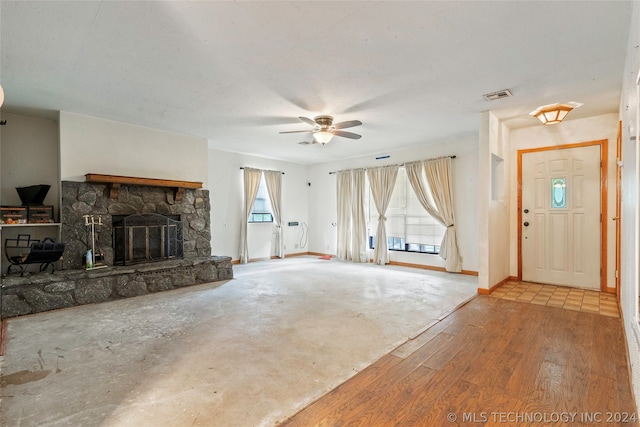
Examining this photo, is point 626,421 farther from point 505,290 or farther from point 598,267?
point 598,267

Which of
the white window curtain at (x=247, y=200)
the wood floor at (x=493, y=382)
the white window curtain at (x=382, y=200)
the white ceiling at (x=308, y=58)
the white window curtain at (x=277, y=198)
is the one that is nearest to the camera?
the wood floor at (x=493, y=382)

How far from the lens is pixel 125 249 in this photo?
469 centimetres

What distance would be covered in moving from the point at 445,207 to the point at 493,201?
5.00 ft

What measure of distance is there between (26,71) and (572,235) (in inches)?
286

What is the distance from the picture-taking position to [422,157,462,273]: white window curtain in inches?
234

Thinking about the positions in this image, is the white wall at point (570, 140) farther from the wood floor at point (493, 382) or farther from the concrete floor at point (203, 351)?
the wood floor at point (493, 382)

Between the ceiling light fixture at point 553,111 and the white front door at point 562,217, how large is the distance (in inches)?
33.4

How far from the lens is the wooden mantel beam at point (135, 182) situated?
435 cm

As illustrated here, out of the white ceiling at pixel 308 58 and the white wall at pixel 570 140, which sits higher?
the white ceiling at pixel 308 58

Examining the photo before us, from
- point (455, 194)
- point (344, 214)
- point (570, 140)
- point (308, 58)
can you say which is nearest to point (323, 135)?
point (308, 58)

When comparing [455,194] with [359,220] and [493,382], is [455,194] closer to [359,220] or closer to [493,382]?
[359,220]

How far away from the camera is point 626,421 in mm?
1745

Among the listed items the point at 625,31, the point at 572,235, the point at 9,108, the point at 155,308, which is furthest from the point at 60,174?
the point at 572,235

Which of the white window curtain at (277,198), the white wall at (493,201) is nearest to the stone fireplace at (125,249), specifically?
the white window curtain at (277,198)
